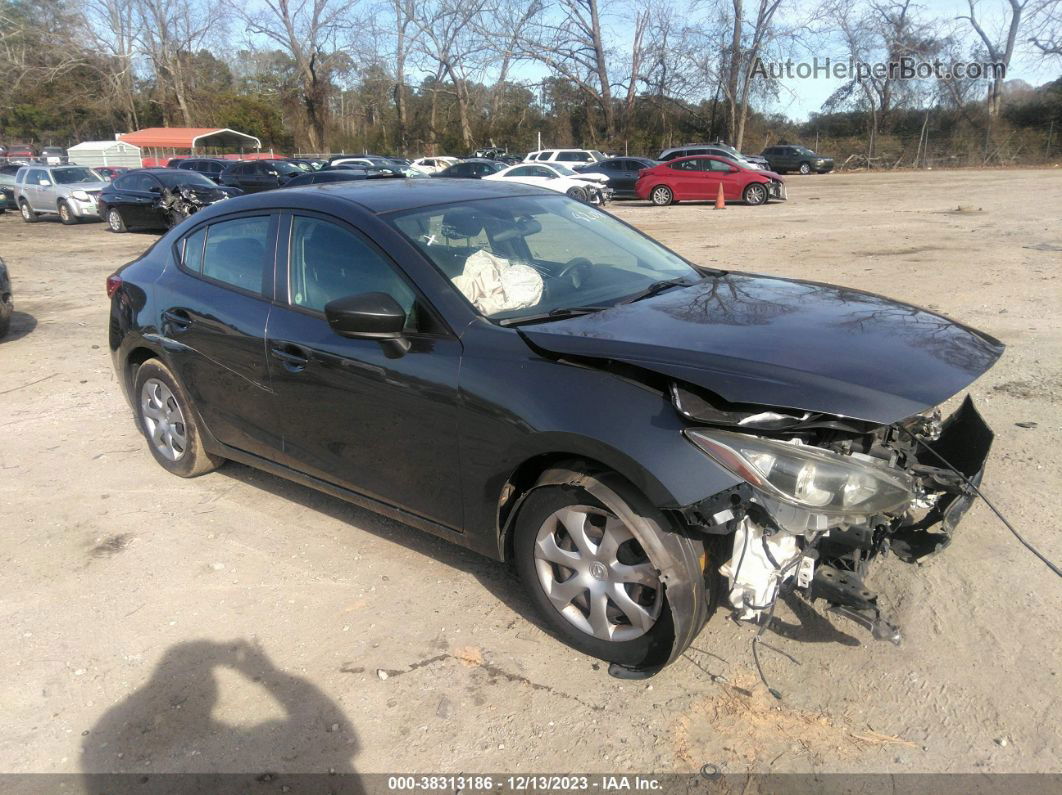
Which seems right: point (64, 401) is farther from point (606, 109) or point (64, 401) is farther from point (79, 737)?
point (606, 109)

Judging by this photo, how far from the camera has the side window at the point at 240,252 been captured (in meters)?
4.07

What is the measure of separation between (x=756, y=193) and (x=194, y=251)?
2224 centimetres

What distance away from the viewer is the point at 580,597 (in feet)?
10.0

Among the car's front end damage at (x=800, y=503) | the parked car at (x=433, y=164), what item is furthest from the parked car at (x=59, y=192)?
the car's front end damage at (x=800, y=503)

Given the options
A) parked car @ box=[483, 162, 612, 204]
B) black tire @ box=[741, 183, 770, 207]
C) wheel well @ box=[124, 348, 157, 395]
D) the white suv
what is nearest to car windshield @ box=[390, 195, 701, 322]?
wheel well @ box=[124, 348, 157, 395]

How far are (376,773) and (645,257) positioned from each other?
281 cm

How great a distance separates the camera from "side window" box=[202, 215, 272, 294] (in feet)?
13.3

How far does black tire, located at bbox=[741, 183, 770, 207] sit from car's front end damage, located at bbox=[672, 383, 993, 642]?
22925mm

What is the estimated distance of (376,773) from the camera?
104 inches

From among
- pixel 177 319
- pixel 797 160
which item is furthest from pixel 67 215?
pixel 797 160

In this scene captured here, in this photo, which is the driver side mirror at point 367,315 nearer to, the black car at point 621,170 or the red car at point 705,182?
the red car at point 705,182

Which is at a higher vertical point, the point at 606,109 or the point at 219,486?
the point at 606,109

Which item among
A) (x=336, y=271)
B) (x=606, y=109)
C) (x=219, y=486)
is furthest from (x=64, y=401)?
(x=606, y=109)

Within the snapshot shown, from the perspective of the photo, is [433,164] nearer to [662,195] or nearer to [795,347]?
[662,195]
